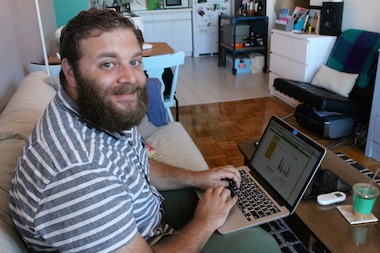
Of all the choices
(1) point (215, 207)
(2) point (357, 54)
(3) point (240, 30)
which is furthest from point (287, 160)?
(3) point (240, 30)

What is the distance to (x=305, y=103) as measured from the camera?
2.99 meters

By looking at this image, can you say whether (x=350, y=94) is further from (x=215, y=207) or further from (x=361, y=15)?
(x=215, y=207)

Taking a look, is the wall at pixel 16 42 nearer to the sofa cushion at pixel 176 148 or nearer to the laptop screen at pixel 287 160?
the sofa cushion at pixel 176 148

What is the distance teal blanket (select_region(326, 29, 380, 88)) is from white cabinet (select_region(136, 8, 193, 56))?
357 centimetres

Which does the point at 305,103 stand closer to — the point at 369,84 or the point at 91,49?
the point at 369,84

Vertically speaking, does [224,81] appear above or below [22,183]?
below

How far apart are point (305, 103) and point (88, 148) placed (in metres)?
2.51

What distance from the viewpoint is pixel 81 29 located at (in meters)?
0.88

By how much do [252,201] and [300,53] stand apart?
2650 mm

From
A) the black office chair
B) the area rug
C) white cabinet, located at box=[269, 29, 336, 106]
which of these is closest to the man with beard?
the area rug

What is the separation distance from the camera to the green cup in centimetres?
102

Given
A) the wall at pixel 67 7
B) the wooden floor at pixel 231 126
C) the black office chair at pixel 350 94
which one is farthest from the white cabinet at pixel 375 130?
the wall at pixel 67 7

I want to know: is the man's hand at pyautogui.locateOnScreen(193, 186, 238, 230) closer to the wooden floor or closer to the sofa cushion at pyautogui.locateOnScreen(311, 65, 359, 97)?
the wooden floor

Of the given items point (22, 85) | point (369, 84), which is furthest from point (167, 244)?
point (369, 84)
